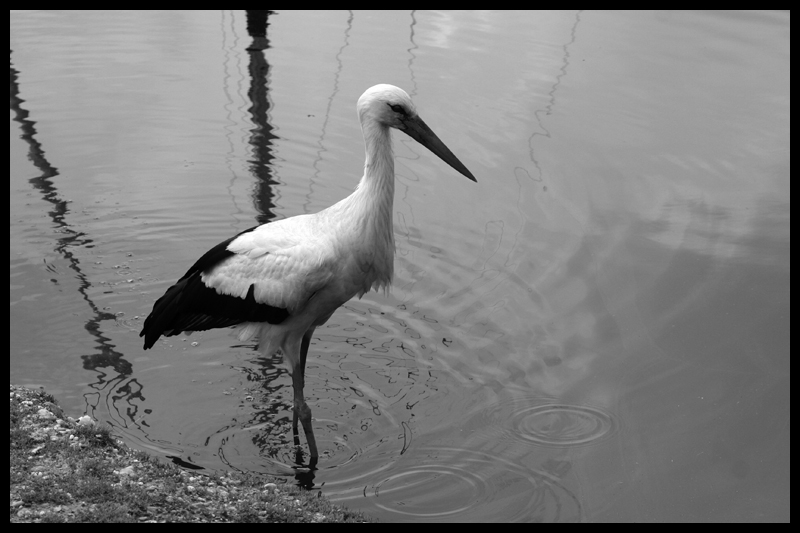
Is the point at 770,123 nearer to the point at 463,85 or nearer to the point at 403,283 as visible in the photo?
the point at 463,85

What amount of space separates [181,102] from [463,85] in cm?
371

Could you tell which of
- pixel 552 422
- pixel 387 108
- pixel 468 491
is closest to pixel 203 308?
pixel 387 108

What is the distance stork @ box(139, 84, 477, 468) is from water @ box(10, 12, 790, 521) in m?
0.60

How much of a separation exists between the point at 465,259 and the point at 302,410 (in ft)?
9.37

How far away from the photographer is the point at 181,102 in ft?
39.0

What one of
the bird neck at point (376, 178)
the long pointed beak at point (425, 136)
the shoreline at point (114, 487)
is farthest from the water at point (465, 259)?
the long pointed beak at point (425, 136)

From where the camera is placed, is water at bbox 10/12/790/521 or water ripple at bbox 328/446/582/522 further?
water at bbox 10/12/790/521

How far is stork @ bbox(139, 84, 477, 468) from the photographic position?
18.3 ft

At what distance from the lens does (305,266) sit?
5551 mm

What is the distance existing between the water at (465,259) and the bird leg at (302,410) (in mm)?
139

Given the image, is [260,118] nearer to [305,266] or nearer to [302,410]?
[305,266]

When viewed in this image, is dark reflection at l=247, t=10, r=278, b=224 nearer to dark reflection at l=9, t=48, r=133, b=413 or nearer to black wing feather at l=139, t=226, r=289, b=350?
dark reflection at l=9, t=48, r=133, b=413

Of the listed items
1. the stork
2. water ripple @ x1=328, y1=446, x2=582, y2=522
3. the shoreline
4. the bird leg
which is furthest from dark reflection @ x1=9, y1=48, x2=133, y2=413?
water ripple @ x1=328, y1=446, x2=582, y2=522

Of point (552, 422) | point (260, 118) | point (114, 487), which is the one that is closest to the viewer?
point (114, 487)
